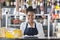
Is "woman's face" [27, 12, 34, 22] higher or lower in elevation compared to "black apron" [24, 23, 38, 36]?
higher

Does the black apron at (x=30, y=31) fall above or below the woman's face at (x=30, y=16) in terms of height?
below

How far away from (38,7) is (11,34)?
28cm

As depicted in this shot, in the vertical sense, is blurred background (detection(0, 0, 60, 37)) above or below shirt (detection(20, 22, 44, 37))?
above

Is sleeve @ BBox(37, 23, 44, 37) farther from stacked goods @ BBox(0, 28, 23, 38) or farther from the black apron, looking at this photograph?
stacked goods @ BBox(0, 28, 23, 38)

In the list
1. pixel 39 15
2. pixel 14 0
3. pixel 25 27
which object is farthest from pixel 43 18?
pixel 14 0

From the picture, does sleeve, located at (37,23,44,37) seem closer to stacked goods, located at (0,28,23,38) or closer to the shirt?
the shirt

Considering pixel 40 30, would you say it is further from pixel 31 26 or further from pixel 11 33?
pixel 11 33

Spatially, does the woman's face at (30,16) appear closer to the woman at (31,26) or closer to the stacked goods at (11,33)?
the woman at (31,26)

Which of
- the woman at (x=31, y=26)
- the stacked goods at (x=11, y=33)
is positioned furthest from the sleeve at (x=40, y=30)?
the stacked goods at (x=11, y=33)

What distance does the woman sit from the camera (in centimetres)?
98

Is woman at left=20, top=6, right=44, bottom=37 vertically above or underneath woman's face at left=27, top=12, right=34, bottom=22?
underneath

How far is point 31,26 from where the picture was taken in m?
0.99

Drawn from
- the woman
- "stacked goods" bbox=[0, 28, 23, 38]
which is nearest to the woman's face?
the woman

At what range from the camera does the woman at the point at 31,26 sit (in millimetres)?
978
